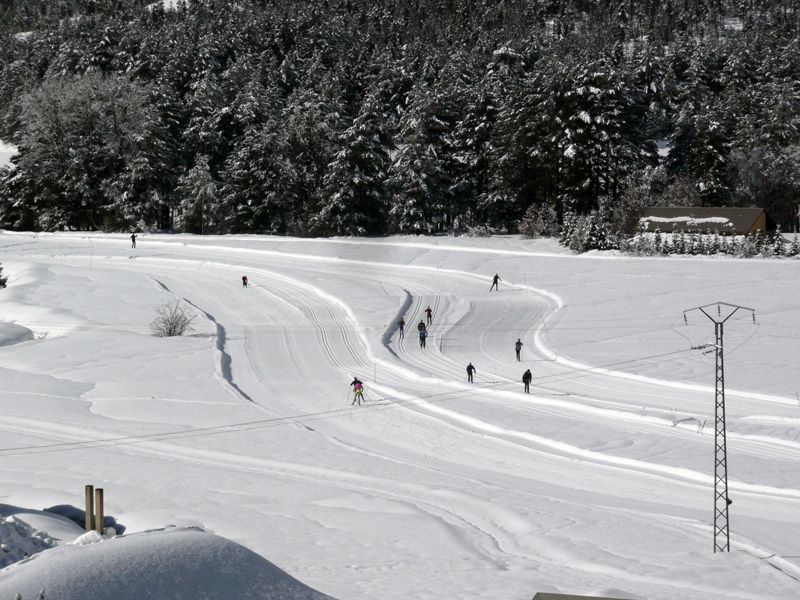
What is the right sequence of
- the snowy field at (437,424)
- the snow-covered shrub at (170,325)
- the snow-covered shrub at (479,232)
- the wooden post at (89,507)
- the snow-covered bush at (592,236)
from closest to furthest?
1. the wooden post at (89,507)
2. the snowy field at (437,424)
3. the snow-covered shrub at (170,325)
4. the snow-covered bush at (592,236)
5. the snow-covered shrub at (479,232)

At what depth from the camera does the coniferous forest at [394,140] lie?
6356 centimetres

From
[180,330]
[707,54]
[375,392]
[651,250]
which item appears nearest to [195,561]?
[375,392]

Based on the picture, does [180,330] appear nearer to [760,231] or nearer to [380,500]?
[380,500]

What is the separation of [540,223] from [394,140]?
82.3 ft

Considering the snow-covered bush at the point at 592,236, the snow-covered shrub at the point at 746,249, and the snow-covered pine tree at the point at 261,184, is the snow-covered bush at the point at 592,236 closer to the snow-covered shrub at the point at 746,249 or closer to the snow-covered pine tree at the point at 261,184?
the snow-covered shrub at the point at 746,249

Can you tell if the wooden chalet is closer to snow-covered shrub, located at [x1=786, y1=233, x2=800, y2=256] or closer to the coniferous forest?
the coniferous forest

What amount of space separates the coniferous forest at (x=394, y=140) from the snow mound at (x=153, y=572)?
168ft

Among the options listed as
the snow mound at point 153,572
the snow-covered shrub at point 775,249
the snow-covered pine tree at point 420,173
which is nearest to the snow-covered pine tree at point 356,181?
the snow-covered pine tree at point 420,173

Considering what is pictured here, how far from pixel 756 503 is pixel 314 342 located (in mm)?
21437

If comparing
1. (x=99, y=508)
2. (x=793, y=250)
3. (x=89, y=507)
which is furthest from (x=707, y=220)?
(x=99, y=508)

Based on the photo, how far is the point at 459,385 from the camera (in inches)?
1119

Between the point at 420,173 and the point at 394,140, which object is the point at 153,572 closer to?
the point at 420,173

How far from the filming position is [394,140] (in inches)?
3169

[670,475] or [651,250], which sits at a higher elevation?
[651,250]
